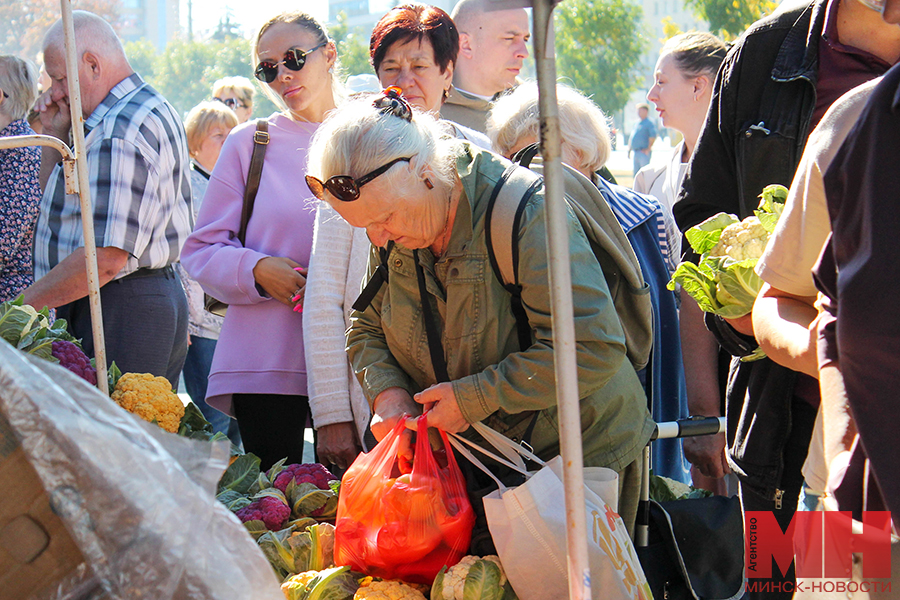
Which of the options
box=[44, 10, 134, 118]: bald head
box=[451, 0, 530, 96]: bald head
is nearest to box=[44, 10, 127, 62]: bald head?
box=[44, 10, 134, 118]: bald head

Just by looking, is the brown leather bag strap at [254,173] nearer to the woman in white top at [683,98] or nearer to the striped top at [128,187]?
the striped top at [128,187]

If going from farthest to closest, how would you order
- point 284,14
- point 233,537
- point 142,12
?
point 142,12 → point 284,14 → point 233,537

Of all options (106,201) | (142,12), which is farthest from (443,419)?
Result: (142,12)

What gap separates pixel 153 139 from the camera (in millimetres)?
2936

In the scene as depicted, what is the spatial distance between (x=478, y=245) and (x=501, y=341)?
225mm

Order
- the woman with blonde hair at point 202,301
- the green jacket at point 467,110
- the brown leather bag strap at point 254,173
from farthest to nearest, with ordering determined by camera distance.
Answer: the woman with blonde hair at point 202,301, the green jacket at point 467,110, the brown leather bag strap at point 254,173

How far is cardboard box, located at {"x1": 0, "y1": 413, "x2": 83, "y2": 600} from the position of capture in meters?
0.86

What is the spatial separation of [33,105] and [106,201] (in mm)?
1264

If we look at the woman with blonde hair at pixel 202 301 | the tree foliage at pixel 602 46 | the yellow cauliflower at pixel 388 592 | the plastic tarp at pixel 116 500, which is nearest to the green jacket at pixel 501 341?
the yellow cauliflower at pixel 388 592

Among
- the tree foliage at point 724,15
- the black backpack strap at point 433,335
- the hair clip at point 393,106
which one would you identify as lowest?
the black backpack strap at point 433,335

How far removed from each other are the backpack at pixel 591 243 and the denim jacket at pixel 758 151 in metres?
0.23

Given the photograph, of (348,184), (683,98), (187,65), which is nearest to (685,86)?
(683,98)

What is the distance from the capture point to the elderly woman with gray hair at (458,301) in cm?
175

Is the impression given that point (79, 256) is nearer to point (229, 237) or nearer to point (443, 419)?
point (229, 237)
